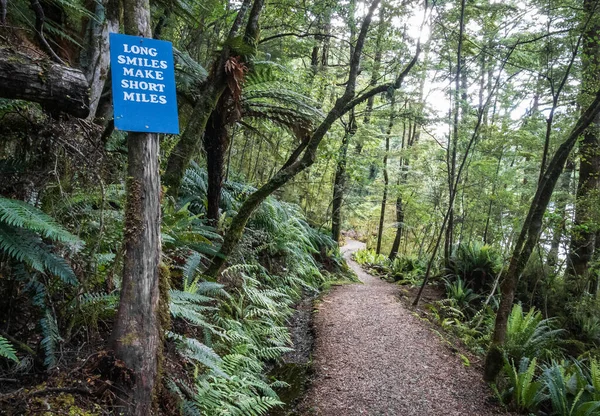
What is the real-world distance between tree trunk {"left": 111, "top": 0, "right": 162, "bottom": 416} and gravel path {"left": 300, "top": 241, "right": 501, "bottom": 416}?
2243 millimetres

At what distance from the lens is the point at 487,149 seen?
33.4 ft

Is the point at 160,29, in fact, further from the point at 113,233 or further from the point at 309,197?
the point at 309,197

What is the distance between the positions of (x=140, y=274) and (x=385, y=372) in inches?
148

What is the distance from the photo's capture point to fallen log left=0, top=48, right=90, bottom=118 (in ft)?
5.90

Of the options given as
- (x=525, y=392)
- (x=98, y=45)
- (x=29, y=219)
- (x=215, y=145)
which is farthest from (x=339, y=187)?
(x=29, y=219)

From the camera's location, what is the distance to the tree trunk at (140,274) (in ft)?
6.42

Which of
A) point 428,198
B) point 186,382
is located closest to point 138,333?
point 186,382

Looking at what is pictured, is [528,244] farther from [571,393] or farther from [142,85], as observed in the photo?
[142,85]

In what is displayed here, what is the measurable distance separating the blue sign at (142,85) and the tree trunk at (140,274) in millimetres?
134

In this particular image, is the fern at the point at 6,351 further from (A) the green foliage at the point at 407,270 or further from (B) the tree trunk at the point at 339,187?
(A) the green foliage at the point at 407,270

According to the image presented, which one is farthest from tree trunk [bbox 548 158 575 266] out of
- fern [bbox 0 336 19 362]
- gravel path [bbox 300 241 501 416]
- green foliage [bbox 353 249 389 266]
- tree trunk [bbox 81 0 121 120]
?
fern [bbox 0 336 19 362]

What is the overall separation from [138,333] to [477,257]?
8.97m

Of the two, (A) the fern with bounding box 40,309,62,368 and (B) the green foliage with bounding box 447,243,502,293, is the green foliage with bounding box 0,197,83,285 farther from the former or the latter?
(B) the green foliage with bounding box 447,243,502,293

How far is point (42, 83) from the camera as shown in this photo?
1.86 m
